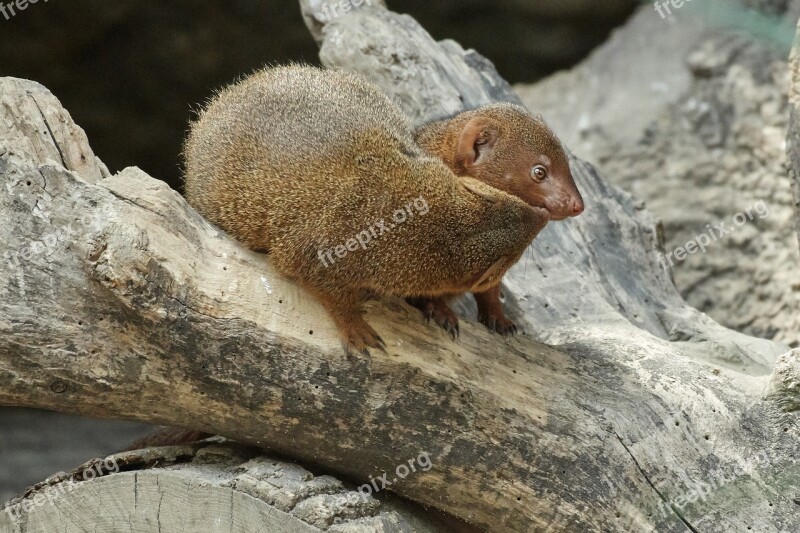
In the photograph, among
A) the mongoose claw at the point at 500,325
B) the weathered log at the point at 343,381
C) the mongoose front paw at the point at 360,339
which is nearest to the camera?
→ the weathered log at the point at 343,381

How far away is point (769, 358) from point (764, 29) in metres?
3.39

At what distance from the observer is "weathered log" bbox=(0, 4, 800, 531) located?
2932 mm

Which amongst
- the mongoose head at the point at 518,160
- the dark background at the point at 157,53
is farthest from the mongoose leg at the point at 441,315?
the dark background at the point at 157,53

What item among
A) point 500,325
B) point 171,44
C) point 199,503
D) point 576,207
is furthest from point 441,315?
point 171,44

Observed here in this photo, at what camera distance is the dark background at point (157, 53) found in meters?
7.04

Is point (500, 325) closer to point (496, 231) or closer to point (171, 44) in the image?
point (496, 231)

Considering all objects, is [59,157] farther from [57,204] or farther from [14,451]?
[14,451]

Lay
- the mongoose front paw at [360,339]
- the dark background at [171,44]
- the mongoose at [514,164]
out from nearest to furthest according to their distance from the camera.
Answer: the mongoose front paw at [360,339] < the mongoose at [514,164] < the dark background at [171,44]

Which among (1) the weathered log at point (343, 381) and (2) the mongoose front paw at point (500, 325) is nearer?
(1) the weathered log at point (343, 381)

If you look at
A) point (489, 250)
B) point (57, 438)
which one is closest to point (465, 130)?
point (489, 250)

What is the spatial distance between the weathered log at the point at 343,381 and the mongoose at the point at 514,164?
1.77ft

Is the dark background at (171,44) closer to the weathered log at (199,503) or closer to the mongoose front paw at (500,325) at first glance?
the mongoose front paw at (500,325)

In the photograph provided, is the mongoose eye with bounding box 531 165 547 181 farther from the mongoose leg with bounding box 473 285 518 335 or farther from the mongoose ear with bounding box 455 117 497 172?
the mongoose leg with bounding box 473 285 518 335

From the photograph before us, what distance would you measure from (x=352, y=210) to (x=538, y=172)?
99 centimetres
